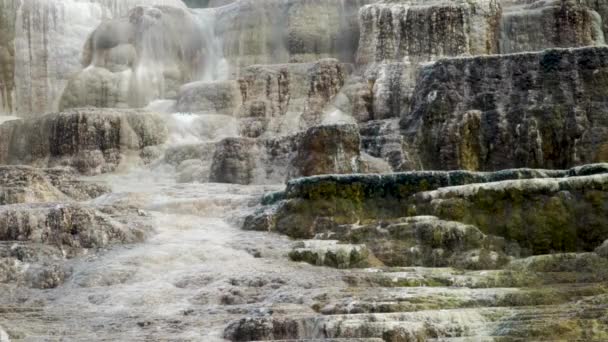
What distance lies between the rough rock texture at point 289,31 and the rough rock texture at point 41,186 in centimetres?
936

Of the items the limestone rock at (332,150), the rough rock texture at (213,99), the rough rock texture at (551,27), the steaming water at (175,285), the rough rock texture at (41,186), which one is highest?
the rough rock texture at (551,27)

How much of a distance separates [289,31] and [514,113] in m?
10.2

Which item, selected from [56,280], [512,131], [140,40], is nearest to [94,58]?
[140,40]

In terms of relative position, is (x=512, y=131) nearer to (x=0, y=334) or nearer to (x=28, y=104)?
(x=0, y=334)

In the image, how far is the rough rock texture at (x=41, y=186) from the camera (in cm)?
1653

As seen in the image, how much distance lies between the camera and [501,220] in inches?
527

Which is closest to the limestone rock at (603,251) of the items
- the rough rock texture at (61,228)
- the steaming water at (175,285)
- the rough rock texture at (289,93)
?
the steaming water at (175,285)

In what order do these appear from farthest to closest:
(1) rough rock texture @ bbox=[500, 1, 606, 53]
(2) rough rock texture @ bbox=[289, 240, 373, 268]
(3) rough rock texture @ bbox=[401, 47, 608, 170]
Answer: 1. (1) rough rock texture @ bbox=[500, 1, 606, 53]
2. (3) rough rock texture @ bbox=[401, 47, 608, 170]
3. (2) rough rock texture @ bbox=[289, 240, 373, 268]

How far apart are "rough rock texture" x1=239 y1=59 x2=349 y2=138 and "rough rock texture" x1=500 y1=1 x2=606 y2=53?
4006 mm

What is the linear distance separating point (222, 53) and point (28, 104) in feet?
17.7

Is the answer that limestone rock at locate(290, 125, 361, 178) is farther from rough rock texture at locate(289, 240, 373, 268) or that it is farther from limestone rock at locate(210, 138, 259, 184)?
rough rock texture at locate(289, 240, 373, 268)

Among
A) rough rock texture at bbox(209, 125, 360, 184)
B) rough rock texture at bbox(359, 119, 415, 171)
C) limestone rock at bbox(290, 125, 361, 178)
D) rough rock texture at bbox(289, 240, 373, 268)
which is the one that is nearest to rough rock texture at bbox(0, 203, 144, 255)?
rough rock texture at bbox(289, 240, 373, 268)

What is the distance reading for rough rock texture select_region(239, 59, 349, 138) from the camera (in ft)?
78.0

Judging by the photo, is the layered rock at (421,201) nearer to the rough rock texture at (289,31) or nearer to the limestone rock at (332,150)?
the limestone rock at (332,150)
